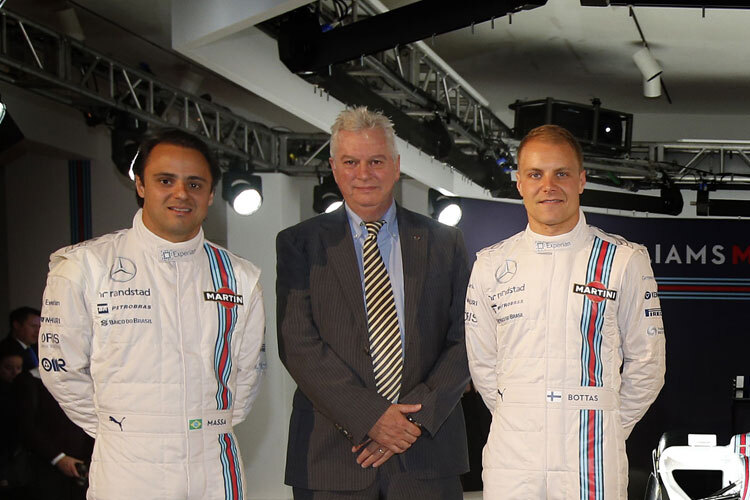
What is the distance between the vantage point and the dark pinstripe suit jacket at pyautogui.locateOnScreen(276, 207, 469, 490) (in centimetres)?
262

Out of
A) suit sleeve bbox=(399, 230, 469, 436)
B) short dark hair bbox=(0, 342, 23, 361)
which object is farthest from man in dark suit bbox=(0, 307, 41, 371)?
suit sleeve bbox=(399, 230, 469, 436)

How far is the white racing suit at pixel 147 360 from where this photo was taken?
2.38 meters

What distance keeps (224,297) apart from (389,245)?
1.78ft

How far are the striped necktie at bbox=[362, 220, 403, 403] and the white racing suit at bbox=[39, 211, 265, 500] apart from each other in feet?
1.26

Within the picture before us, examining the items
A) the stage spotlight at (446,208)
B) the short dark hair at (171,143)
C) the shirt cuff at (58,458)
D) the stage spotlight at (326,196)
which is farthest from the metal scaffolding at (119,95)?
the short dark hair at (171,143)

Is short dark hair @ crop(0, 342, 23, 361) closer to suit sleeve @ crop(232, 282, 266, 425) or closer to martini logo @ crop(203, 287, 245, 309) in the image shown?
suit sleeve @ crop(232, 282, 266, 425)

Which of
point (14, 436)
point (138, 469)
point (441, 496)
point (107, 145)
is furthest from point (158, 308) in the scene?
point (107, 145)

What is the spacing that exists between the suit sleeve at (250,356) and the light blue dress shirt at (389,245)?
321 mm

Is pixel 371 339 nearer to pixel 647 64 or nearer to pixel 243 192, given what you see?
pixel 243 192

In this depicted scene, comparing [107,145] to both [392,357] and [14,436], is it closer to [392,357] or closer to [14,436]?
[14,436]

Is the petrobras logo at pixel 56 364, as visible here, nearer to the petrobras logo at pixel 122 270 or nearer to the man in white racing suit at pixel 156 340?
the man in white racing suit at pixel 156 340

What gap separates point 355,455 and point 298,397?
26cm

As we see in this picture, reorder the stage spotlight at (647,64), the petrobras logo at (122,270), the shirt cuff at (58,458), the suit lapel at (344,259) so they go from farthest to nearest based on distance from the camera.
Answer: the stage spotlight at (647,64)
the shirt cuff at (58,458)
the suit lapel at (344,259)
the petrobras logo at (122,270)

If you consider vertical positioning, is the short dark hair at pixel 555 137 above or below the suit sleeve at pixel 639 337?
above
